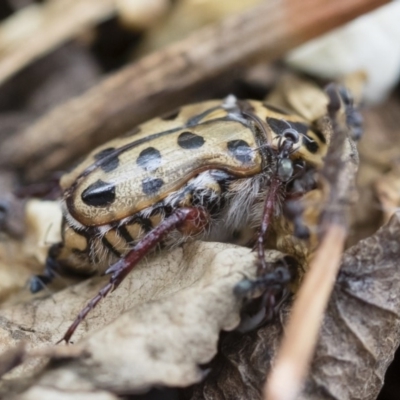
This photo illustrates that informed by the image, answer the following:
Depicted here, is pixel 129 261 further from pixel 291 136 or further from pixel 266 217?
pixel 291 136

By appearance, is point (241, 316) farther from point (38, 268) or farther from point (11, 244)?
point (11, 244)

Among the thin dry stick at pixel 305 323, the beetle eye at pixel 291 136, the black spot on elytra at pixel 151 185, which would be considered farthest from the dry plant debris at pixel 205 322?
the beetle eye at pixel 291 136

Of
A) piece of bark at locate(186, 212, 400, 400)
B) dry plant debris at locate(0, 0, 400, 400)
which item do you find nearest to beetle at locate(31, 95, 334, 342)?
dry plant debris at locate(0, 0, 400, 400)

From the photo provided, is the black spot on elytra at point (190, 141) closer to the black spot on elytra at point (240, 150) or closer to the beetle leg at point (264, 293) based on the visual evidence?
the black spot on elytra at point (240, 150)

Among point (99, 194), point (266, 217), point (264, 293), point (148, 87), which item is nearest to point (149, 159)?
point (99, 194)

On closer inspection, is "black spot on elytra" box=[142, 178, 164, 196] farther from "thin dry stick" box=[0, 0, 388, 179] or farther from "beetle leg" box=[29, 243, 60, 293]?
"thin dry stick" box=[0, 0, 388, 179]

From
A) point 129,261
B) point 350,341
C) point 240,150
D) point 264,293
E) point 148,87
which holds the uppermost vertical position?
point 148,87
